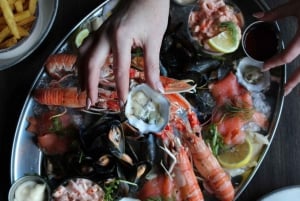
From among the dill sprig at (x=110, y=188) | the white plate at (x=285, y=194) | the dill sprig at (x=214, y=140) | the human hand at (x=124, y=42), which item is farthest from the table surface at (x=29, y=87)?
the human hand at (x=124, y=42)

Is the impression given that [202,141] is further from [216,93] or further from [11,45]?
[11,45]

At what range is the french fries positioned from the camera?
1.23 m

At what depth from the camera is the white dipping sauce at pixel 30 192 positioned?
1.16 meters

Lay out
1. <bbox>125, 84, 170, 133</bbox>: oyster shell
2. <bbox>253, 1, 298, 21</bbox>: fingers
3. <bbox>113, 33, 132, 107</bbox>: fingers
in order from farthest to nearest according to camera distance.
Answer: <bbox>253, 1, 298, 21</bbox>: fingers, <bbox>125, 84, 170, 133</bbox>: oyster shell, <bbox>113, 33, 132, 107</bbox>: fingers

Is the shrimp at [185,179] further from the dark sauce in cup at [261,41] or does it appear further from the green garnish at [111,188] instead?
the dark sauce in cup at [261,41]

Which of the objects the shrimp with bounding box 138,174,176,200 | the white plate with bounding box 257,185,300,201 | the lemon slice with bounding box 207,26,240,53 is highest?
the lemon slice with bounding box 207,26,240,53

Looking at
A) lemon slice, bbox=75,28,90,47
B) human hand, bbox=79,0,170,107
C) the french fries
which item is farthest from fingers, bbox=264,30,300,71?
the french fries

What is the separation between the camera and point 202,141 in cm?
125

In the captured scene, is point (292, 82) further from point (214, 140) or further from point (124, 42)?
point (124, 42)

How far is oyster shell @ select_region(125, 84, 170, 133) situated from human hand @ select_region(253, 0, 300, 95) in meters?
0.30

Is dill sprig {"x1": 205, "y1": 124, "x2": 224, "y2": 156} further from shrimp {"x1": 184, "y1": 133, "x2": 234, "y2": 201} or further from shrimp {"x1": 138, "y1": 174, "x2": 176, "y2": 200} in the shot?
shrimp {"x1": 138, "y1": 174, "x2": 176, "y2": 200}

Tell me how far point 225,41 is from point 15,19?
0.54m

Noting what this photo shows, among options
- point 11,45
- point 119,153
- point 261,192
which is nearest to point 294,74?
point 261,192

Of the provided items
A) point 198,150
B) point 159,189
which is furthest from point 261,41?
point 159,189
